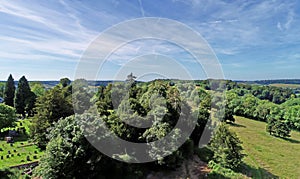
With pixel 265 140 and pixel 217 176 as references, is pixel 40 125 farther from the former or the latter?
pixel 265 140

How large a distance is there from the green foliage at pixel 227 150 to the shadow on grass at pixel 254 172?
69 cm

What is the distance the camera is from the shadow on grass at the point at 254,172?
1609 centimetres

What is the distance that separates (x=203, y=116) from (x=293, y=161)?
9.59 m

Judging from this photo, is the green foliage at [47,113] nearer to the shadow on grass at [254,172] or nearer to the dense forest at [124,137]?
the dense forest at [124,137]

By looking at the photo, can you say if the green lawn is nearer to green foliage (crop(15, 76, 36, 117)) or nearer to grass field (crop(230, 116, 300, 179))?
green foliage (crop(15, 76, 36, 117))

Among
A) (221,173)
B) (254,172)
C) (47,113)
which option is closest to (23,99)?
(47,113)

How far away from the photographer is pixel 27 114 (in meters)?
34.4

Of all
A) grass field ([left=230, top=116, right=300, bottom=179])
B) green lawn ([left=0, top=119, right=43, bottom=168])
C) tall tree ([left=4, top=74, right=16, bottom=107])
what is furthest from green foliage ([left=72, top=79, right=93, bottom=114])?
grass field ([left=230, top=116, right=300, bottom=179])

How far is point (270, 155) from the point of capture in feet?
72.8

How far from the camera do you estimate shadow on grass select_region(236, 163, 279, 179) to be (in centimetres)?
1609

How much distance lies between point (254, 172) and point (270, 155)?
7119 millimetres

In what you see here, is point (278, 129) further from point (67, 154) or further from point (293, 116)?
point (67, 154)

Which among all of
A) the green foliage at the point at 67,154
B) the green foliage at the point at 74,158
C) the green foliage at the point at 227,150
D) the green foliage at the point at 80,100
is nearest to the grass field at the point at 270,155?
the green foliage at the point at 227,150

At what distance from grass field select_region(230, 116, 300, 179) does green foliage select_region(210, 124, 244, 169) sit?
177 centimetres
